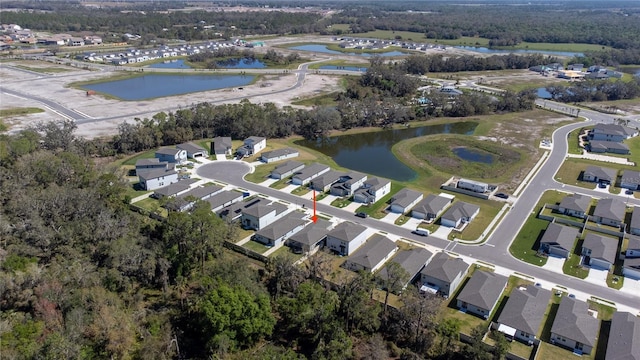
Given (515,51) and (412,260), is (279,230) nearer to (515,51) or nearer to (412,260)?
(412,260)

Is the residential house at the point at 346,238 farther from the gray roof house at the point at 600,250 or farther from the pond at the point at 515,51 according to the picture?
the pond at the point at 515,51

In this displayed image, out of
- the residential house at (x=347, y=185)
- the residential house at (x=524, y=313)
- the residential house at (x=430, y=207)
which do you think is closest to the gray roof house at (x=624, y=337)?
the residential house at (x=524, y=313)

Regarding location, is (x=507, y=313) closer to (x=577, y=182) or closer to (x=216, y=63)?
(x=577, y=182)

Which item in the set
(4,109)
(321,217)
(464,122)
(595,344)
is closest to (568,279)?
(595,344)

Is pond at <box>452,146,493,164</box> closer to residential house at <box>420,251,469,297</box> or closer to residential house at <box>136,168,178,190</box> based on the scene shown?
residential house at <box>420,251,469,297</box>

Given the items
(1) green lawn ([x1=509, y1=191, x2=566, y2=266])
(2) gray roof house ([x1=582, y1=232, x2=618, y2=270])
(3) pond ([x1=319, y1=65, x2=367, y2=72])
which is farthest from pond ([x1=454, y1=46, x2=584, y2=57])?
(2) gray roof house ([x1=582, y1=232, x2=618, y2=270])
